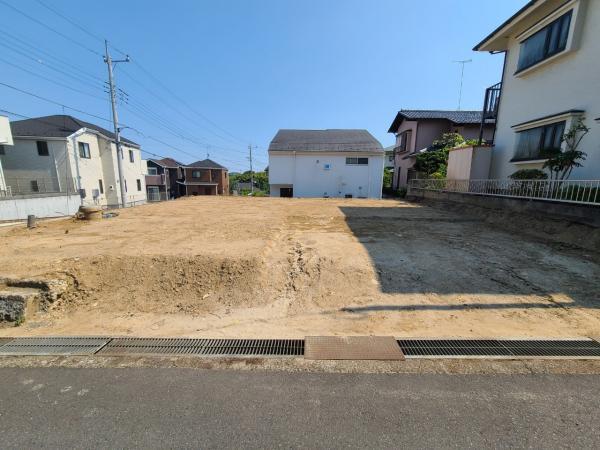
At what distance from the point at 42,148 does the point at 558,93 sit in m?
26.4

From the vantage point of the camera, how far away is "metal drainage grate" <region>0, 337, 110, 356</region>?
8.32 ft

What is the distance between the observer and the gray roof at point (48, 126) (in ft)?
57.4

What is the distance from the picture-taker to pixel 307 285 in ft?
12.5

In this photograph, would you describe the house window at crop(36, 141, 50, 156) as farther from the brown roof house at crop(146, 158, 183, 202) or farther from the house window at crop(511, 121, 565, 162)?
the house window at crop(511, 121, 565, 162)

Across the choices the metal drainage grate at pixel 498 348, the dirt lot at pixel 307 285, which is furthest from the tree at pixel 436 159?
the metal drainage grate at pixel 498 348

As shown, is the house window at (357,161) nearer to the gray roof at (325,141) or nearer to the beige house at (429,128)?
the gray roof at (325,141)

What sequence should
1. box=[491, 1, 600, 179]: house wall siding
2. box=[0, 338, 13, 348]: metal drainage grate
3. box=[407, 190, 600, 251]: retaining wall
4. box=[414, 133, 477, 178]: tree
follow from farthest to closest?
box=[414, 133, 477, 178]: tree → box=[491, 1, 600, 179]: house wall siding → box=[407, 190, 600, 251]: retaining wall → box=[0, 338, 13, 348]: metal drainage grate

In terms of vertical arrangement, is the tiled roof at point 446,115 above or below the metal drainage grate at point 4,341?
above

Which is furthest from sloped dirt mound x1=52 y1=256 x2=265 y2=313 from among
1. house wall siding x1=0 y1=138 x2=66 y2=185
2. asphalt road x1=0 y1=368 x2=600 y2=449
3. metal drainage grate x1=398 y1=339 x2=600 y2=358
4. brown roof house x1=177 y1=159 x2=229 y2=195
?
brown roof house x1=177 y1=159 x2=229 y2=195

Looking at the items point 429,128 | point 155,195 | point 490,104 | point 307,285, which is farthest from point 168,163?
point 307,285

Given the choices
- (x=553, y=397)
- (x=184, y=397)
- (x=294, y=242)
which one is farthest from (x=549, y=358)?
(x=294, y=242)

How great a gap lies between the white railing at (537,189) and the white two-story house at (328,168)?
9.85 m

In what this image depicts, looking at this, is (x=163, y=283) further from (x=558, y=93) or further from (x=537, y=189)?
(x=558, y=93)

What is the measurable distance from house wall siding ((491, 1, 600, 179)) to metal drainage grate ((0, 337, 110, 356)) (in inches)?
406
